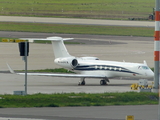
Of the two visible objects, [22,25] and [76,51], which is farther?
[22,25]

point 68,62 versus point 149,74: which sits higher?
point 68,62

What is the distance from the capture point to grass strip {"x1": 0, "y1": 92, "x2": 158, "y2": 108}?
75.6 feet

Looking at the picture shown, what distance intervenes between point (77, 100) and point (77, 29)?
6099 centimetres

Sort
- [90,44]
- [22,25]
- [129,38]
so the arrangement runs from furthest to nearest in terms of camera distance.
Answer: [22,25] < [129,38] < [90,44]

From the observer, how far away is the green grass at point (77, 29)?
81.9 m

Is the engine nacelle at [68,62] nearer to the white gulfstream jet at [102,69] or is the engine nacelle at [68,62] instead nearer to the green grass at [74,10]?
the white gulfstream jet at [102,69]

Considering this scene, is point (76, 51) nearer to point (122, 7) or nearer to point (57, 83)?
point (57, 83)

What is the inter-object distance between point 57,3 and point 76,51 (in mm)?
79241

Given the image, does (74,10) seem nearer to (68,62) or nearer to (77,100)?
(68,62)

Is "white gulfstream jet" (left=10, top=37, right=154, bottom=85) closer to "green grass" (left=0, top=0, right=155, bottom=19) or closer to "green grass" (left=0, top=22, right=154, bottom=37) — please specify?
"green grass" (left=0, top=22, right=154, bottom=37)

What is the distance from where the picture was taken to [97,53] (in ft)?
198

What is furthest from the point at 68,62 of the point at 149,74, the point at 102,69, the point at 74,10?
the point at 74,10

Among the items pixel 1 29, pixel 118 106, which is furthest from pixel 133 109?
pixel 1 29

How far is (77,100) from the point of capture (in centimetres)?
2412
